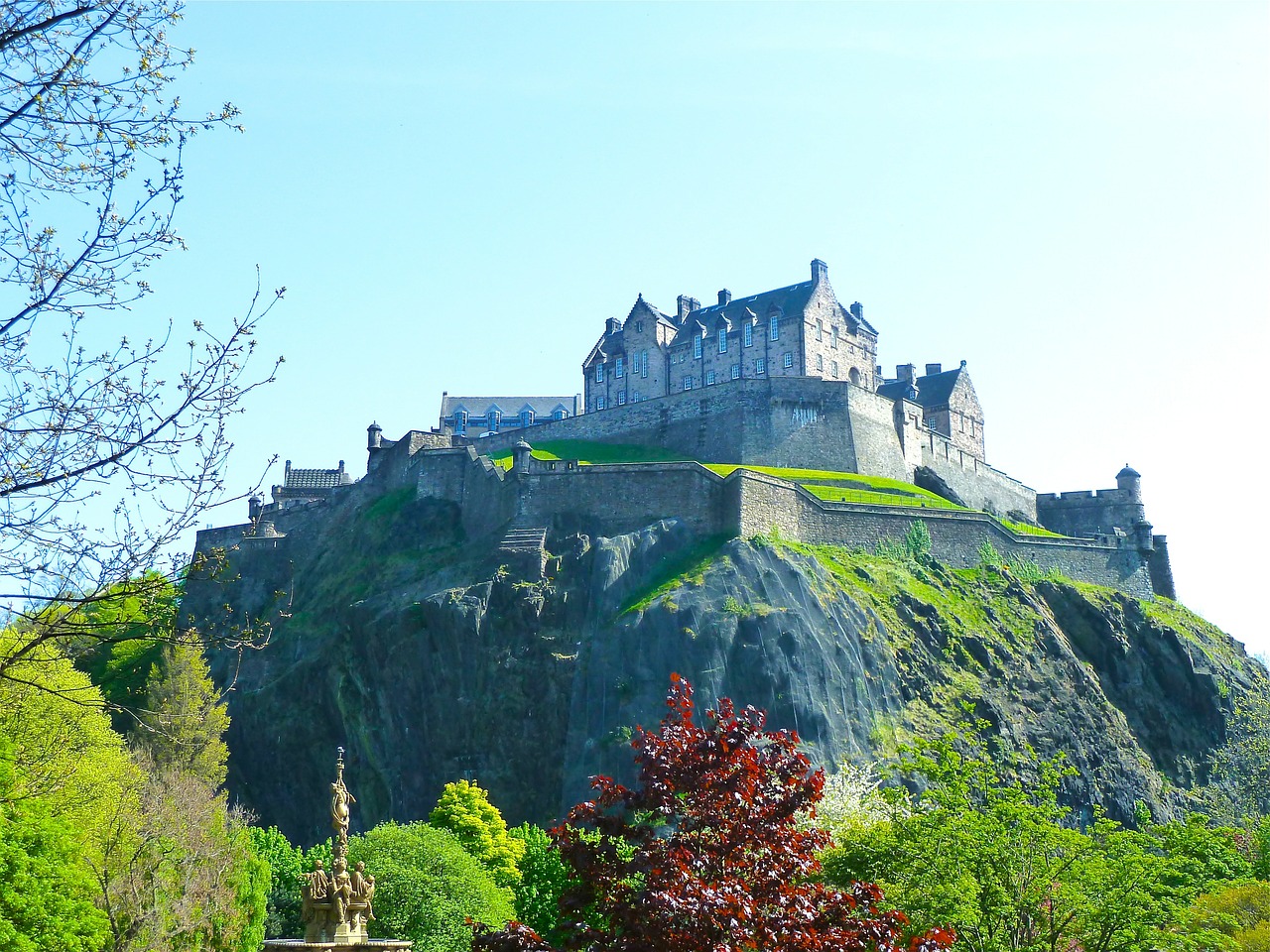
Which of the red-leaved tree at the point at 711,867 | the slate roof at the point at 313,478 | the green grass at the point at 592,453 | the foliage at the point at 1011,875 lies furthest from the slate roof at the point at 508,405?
the red-leaved tree at the point at 711,867

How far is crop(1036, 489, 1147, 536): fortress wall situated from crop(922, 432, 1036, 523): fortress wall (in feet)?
1.91

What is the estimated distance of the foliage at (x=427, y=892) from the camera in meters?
41.3

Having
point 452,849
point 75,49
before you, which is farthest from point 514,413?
point 75,49

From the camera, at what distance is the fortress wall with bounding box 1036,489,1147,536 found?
281 feet

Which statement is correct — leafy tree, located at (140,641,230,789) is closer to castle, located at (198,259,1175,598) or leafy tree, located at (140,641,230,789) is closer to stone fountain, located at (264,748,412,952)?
castle, located at (198,259,1175,598)

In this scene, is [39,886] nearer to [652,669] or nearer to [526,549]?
[652,669]

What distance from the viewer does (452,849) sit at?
44125 mm

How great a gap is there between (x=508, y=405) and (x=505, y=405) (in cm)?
25

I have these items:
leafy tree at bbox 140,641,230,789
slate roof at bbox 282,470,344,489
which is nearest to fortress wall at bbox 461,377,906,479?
slate roof at bbox 282,470,344,489

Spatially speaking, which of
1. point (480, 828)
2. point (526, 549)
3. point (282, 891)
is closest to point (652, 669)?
point (480, 828)

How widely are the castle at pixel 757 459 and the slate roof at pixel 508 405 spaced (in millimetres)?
3316

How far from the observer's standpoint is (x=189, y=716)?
54.8 m

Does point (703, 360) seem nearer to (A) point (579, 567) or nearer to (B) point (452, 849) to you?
(A) point (579, 567)

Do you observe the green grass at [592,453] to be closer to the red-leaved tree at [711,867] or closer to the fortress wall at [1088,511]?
the fortress wall at [1088,511]
